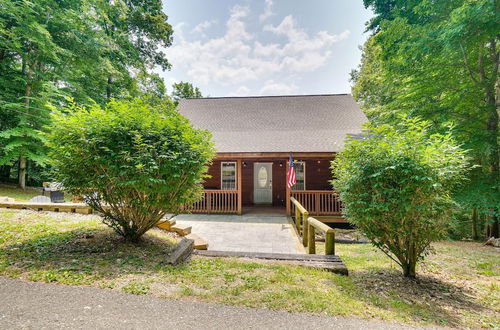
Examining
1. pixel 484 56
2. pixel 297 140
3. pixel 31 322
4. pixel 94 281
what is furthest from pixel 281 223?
pixel 484 56

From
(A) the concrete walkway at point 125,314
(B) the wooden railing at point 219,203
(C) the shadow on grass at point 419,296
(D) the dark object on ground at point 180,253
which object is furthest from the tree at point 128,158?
(B) the wooden railing at point 219,203

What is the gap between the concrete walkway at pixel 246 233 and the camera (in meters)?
5.31

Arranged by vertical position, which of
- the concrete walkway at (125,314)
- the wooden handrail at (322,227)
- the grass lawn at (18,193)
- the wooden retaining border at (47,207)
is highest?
the grass lawn at (18,193)

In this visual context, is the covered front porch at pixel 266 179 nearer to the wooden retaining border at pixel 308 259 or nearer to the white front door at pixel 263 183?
the white front door at pixel 263 183

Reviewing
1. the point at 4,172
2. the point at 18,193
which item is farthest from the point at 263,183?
the point at 4,172

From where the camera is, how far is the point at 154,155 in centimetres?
344

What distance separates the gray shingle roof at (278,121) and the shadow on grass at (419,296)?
18.3 feet

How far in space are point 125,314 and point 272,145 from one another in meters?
7.82

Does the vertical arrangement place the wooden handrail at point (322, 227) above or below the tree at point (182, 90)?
below

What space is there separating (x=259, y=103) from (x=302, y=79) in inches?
318

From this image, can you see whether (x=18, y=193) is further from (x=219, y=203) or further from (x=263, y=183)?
(x=263, y=183)

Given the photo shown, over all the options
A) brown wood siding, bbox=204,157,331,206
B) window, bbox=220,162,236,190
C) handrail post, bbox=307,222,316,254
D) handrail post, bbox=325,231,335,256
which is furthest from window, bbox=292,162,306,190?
handrail post, bbox=325,231,335,256

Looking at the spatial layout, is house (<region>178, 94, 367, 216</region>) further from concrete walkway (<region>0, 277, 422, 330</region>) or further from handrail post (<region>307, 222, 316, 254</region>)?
concrete walkway (<region>0, 277, 422, 330</region>)

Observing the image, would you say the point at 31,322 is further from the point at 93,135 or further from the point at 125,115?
the point at 125,115
